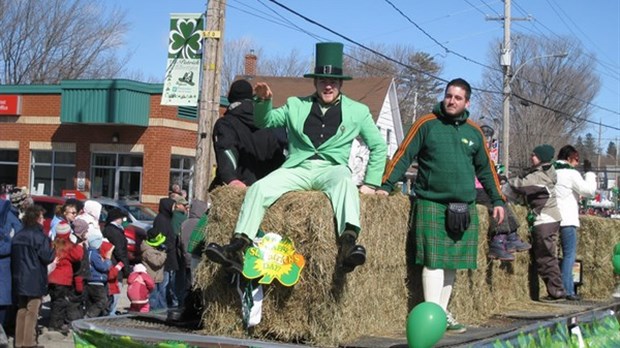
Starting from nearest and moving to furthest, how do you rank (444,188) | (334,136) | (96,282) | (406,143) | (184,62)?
(334,136), (444,188), (406,143), (96,282), (184,62)

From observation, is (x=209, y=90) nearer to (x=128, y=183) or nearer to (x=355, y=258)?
(x=355, y=258)

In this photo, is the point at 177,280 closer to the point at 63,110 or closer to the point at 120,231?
the point at 120,231

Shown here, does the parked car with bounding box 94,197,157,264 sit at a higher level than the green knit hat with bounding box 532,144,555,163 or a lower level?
lower

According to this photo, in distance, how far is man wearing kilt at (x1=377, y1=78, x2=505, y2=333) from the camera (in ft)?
19.5

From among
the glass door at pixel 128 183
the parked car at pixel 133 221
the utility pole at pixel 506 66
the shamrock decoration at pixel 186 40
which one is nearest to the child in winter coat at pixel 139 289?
the shamrock decoration at pixel 186 40

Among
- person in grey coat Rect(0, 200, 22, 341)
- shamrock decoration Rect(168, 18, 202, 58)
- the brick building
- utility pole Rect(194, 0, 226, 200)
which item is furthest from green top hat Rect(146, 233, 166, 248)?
the brick building

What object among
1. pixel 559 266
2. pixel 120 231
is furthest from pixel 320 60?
pixel 120 231

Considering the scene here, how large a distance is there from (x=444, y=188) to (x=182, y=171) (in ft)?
78.9

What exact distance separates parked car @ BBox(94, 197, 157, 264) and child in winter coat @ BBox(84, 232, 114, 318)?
14.9 ft

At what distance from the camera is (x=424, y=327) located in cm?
443

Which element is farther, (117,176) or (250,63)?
(250,63)

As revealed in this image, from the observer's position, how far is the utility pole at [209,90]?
12.7 metres

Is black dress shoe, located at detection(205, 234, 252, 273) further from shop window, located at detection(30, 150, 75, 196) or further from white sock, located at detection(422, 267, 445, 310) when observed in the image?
shop window, located at detection(30, 150, 75, 196)

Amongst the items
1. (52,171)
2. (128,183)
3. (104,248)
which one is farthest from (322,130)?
(52,171)
